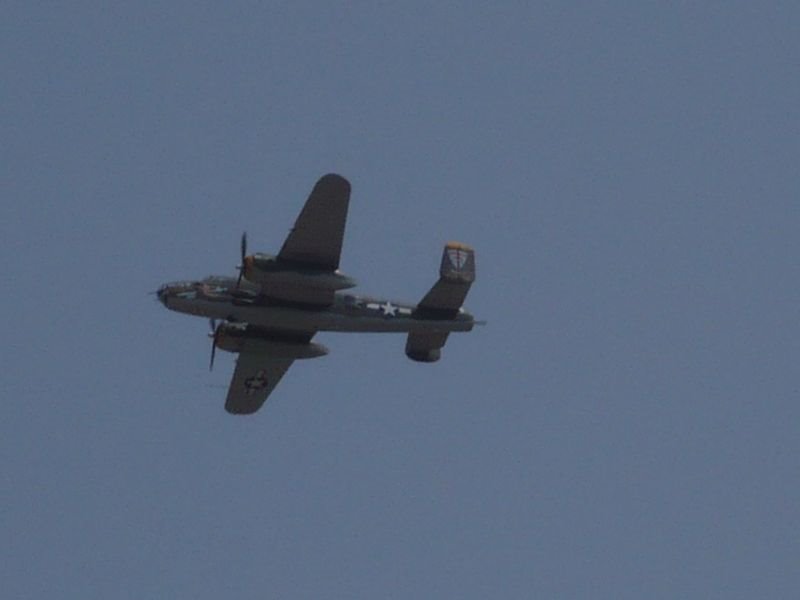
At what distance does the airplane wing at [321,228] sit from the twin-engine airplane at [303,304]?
3 cm

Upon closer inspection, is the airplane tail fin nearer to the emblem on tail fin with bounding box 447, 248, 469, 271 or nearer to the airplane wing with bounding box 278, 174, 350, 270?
the emblem on tail fin with bounding box 447, 248, 469, 271

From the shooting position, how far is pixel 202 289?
59.8 meters

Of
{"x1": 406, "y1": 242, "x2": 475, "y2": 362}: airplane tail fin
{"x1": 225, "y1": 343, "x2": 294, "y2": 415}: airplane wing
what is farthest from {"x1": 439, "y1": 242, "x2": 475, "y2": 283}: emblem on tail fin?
{"x1": 225, "y1": 343, "x2": 294, "y2": 415}: airplane wing

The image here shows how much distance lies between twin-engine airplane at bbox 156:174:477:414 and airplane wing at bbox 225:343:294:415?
0.03m

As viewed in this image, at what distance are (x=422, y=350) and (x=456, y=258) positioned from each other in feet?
12.0

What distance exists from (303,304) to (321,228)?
3314mm

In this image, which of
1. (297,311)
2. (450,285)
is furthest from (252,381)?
(450,285)

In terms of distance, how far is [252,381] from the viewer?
64.8m

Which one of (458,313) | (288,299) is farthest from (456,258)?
(288,299)

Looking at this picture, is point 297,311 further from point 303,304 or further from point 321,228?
point 321,228

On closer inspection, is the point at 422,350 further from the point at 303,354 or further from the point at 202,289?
the point at 202,289

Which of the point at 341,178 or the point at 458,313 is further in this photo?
the point at 458,313

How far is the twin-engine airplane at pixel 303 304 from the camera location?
191 feet

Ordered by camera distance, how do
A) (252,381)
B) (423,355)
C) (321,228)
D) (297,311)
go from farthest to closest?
(252,381) < (423,355) < (297,311) < (321,228)
